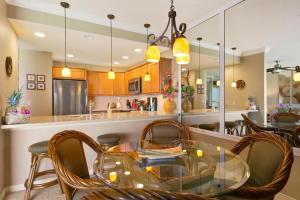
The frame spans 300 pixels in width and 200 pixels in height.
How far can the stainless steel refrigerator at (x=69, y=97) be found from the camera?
440 cm

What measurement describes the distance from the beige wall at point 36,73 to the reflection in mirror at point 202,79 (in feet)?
10.9

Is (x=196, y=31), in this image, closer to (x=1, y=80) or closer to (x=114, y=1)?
(x=114, y=1)

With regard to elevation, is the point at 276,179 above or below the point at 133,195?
below

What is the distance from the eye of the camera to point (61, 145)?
1338mm

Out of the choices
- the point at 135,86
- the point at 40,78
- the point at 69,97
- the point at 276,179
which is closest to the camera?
the point at 276,179

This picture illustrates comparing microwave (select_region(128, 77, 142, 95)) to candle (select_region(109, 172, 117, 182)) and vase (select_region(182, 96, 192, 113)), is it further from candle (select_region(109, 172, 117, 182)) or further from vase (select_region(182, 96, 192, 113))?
candle (select_region(109, 172, 117, 182))

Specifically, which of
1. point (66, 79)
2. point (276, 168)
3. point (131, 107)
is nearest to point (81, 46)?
point (66, 79)

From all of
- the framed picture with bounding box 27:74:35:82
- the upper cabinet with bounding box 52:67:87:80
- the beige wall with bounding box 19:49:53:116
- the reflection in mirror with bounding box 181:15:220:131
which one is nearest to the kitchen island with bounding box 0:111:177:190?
the reflection in mirror with bounding box 181:15:220:131

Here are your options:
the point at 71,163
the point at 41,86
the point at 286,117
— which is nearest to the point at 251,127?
the point at 286,117

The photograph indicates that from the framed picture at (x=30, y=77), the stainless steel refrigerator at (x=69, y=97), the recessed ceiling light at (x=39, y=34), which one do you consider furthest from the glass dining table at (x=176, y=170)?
the framed picture at (x=30, y=77)

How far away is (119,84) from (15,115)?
407 cm

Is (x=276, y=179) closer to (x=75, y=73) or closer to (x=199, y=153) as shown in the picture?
Answer: (x=199, y=153)

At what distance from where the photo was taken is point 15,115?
212 cm

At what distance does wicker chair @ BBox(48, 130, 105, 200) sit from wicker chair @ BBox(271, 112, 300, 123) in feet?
7.28
